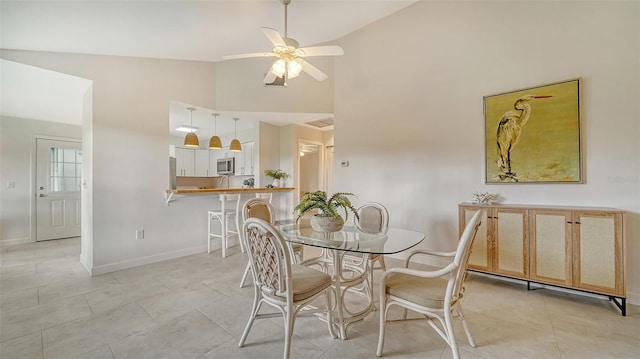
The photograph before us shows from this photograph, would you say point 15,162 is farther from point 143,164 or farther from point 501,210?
point 501,210

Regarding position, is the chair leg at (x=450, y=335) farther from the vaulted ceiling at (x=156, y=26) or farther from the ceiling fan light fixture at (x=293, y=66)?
the vaulted ceiling at (x=156, y=26)

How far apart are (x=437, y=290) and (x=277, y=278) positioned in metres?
0.99

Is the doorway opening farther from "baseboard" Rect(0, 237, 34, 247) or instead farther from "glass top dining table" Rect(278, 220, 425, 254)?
"baseboard" Rect(0, 237, 34, 247)

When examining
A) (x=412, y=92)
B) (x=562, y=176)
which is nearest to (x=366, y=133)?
(x=412, y=92)

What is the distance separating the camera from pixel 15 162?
4.66 metres

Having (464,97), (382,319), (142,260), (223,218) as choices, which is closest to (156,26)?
(223,218)

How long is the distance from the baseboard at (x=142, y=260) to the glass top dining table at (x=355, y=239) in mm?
2283

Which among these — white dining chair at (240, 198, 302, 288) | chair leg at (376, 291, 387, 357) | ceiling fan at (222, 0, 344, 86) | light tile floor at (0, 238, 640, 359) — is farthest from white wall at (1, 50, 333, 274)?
chair leg at (376, 291, 387, 357)

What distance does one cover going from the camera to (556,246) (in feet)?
7.88

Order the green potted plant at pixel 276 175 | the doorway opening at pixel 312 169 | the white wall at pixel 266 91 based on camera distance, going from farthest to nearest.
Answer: the doorway opening at pixel 312 169
the green potted plant at pixel 276 175
the white wall at pixel 266 91

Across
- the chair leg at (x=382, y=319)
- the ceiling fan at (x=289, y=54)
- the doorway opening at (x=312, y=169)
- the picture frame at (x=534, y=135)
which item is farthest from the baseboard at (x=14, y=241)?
the picture frame at (x=534, y=135)

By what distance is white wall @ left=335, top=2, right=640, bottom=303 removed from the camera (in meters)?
2.39

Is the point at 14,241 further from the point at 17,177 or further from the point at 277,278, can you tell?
the point at 277,278

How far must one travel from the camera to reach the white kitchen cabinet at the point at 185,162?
6857 mm
